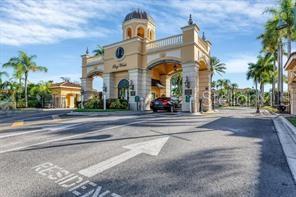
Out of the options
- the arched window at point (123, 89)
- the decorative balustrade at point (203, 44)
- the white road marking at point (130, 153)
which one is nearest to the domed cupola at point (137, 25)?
the arched window at point (123, 89)

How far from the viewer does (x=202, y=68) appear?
25.7 meters

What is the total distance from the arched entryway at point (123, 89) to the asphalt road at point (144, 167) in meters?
19.1

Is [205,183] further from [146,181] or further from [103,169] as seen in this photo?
[103,169]

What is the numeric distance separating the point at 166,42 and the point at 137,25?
744 centimetres

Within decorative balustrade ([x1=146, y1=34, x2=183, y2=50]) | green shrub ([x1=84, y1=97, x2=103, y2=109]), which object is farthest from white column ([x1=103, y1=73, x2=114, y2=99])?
decorative balustrade ([x1=146, y1=34, x2=183, y2=50])

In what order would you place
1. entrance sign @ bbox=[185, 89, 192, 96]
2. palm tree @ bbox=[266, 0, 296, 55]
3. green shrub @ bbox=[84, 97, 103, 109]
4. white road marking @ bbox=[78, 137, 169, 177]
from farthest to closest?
palm tree @ bbox=[266, 0, 296, 55] → green shrub @ bbox=[84, 97, 103, 109] → entrance sign @ bbox=[185, 89, 192, 96] → white road marking @ bbox=[78, 137, 169, 177]

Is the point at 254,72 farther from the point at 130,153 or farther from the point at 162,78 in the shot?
the point at 130,153

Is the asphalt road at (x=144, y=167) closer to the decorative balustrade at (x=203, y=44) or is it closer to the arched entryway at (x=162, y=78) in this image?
the decorative balustrade at (x=203, y=44)

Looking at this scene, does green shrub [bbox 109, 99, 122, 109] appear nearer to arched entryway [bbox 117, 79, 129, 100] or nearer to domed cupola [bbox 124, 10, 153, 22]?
arched entryway [bbox 117, 79, 129, 100]

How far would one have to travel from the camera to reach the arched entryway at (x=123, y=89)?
25720 mm

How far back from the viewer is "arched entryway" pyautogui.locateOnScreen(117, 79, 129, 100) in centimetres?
2572

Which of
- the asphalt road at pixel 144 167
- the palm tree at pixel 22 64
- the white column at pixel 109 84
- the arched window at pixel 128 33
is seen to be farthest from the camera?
the palm tree at pixel 22 64

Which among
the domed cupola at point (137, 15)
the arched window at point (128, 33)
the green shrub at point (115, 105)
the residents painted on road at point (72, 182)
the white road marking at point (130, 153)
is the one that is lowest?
the residents painted on road at point (72, 182)

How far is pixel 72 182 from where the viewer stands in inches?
141
